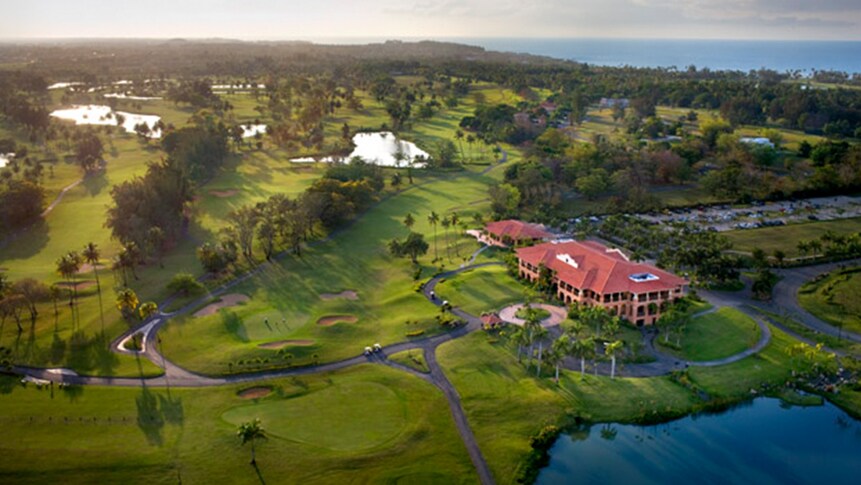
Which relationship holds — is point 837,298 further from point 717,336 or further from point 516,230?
point 516,230

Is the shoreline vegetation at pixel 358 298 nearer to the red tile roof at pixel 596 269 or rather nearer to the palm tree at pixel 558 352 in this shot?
the palm tree at pixel 558 352

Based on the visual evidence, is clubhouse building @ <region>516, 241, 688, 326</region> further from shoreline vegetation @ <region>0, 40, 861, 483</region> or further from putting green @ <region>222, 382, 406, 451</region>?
putting green @ <region>222, 382, 406, 451</region>

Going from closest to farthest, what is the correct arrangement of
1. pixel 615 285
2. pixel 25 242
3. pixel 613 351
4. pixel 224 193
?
1. pixel 613 351
2. pixel 615 285
3. pixel 25 242
4. pixel 224 193

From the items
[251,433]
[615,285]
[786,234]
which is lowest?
[251,433]

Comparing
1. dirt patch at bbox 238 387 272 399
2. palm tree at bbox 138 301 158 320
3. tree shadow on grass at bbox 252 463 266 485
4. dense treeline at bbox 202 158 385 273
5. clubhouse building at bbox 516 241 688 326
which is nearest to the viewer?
tree shadow on grass at bbox 252 463 266 485

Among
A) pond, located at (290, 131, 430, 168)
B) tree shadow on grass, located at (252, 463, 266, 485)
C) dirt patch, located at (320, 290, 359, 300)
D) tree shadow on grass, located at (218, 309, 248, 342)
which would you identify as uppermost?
pond, located at (290, 131, 430, 168)

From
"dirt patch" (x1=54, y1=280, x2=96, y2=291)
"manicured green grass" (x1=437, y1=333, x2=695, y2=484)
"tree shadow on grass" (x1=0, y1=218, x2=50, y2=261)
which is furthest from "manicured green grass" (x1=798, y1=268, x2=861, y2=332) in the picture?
"tree shadow on grass" (x1=0, y1=218, x2=50, y2=261)

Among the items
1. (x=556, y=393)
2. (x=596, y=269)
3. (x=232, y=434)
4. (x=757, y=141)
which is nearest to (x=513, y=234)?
(x=596, y=269)
